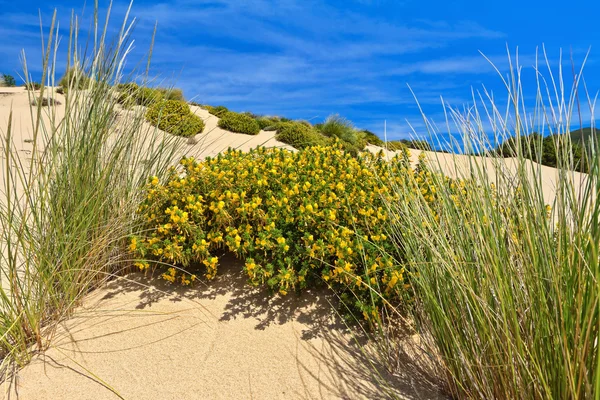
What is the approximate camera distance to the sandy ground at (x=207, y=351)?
115 inches

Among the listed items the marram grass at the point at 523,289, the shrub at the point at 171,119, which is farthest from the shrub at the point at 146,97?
the marram grass at the point at 523,289

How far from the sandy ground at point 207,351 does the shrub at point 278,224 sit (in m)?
0.22

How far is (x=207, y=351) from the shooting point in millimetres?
3301

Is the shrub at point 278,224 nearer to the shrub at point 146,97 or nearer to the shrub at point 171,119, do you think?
the shrub at point 171,119

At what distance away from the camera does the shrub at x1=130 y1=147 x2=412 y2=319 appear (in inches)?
137

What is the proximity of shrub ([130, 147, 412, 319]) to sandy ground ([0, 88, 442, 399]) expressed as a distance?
22 cm

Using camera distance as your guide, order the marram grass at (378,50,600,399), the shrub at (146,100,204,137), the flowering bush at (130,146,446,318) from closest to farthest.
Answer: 1. the marram grass at (378,50,600,399)
2. the flowering bush at (130,146,446,318)
3. the shrub at (146,100,204,137)

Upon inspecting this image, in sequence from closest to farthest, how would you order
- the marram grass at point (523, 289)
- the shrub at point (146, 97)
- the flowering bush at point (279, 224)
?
the marram grass at point (523, 289), the flowering bush at point (279, 224), the shrub at point (146, 97)

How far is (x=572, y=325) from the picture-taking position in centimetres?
187

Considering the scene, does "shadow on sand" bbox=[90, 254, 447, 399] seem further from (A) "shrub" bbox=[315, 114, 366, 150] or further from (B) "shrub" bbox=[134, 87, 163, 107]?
(A) "shrub" bbox=[315, 114, 366, 150]

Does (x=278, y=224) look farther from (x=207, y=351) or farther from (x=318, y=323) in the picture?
(x=207, y=351)

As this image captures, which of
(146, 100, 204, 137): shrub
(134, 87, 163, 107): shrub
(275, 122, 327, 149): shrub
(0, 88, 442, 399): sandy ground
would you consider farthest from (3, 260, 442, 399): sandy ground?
(275, 122, 327, 149): shrub

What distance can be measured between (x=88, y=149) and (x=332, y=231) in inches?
76.2

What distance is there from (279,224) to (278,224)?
0.04ft
